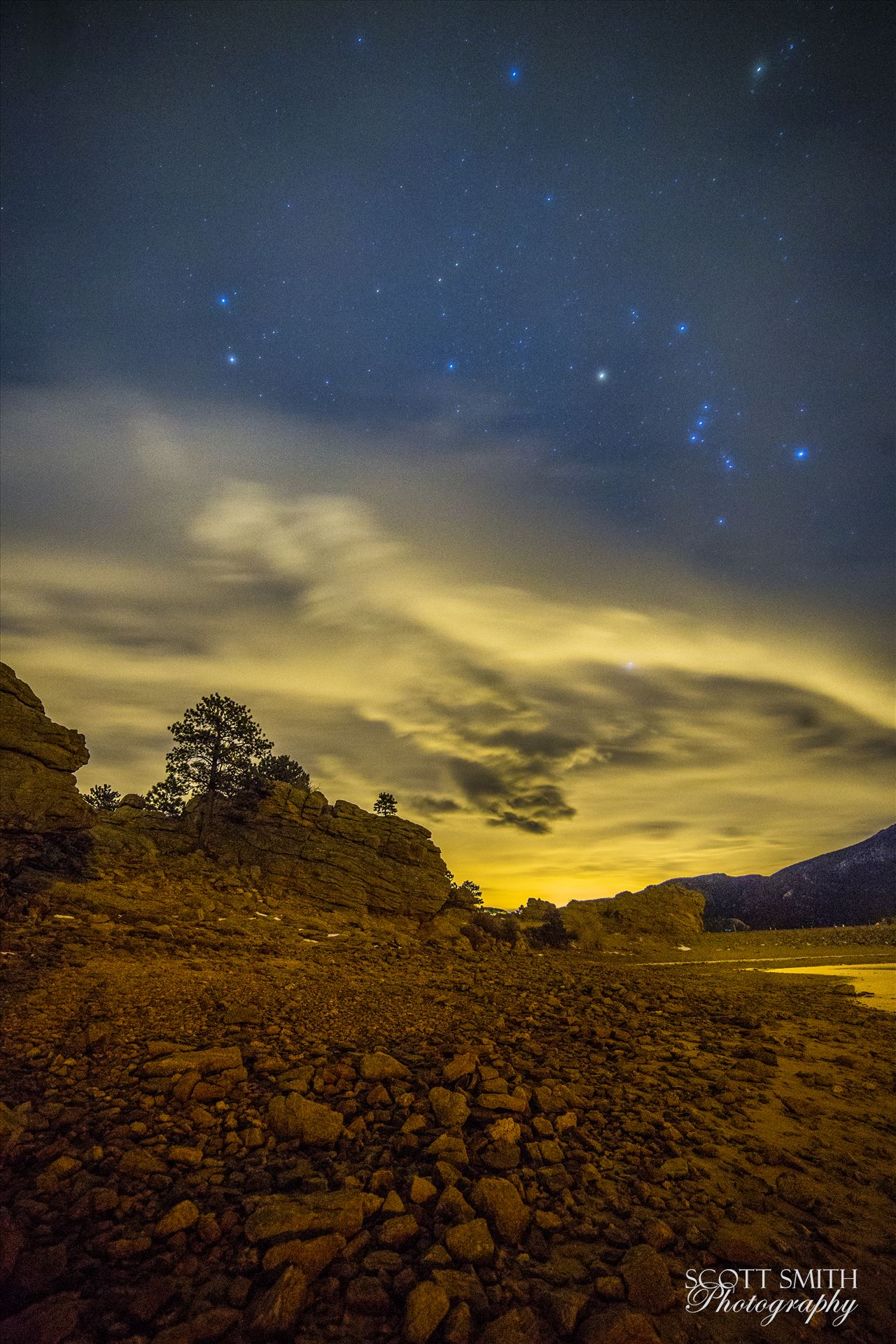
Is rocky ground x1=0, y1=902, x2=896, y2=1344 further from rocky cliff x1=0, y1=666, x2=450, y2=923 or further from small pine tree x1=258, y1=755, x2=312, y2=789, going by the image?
small pine tree x1=258, y1=755, x2=312, y2=789

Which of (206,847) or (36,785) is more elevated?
(36,785)

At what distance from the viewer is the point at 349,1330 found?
2975 millimetres

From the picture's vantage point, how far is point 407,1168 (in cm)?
439

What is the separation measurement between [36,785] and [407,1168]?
57.2ft

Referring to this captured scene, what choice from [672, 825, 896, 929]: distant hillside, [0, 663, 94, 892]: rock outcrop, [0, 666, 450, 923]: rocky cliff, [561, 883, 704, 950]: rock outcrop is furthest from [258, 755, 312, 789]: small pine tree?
[672, 825, 896, 929]: distant hillside

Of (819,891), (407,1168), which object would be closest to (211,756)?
(407,1168)

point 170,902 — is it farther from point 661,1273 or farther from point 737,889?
point 737,889

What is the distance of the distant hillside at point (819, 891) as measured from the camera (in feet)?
261

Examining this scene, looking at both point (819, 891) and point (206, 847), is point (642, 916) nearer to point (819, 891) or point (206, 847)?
point (206, 847)

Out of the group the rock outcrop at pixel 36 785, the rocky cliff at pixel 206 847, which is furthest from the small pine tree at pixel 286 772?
the rock outcrop at pixel 36 785

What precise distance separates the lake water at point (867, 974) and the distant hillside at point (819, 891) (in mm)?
47532

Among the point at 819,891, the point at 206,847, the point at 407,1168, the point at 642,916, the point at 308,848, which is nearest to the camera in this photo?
the point at 407,1168

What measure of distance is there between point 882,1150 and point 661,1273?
347 cm

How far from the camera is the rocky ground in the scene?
123 inches
